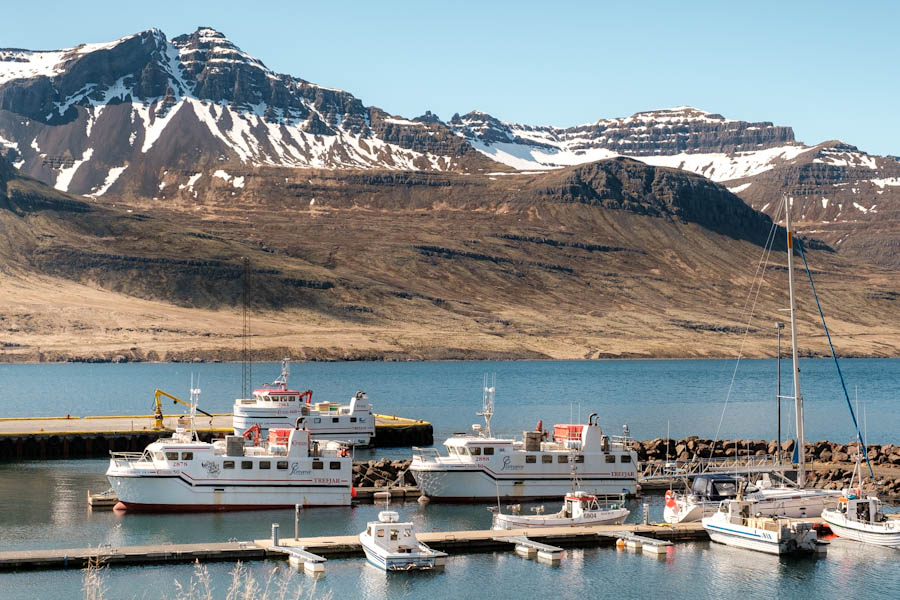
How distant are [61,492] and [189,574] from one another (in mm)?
27941

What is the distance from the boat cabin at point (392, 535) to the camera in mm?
55656

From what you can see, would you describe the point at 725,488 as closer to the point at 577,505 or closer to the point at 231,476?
the point at 577,505

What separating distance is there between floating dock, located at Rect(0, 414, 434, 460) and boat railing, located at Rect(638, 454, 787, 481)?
2984 centimetres

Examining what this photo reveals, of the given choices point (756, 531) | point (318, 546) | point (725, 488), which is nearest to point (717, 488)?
point (725, 488)

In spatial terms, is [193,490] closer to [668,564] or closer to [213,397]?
[668,564]

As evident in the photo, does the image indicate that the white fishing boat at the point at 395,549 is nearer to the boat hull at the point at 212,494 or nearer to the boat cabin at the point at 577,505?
the boat cabin at the point at 577,505

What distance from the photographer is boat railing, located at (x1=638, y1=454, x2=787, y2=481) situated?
78188 millimetres

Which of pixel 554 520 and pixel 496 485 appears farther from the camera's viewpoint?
pixel 496 485

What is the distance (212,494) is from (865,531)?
1363 inches

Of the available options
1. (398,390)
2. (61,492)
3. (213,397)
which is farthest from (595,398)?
(61,492)

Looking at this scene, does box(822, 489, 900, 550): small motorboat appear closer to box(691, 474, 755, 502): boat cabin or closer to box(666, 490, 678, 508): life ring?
box(691, 474, 755, 502): boat cabin

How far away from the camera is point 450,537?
195 feet

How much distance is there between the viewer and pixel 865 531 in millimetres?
61875

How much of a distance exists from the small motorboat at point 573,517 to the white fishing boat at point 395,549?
699cm
